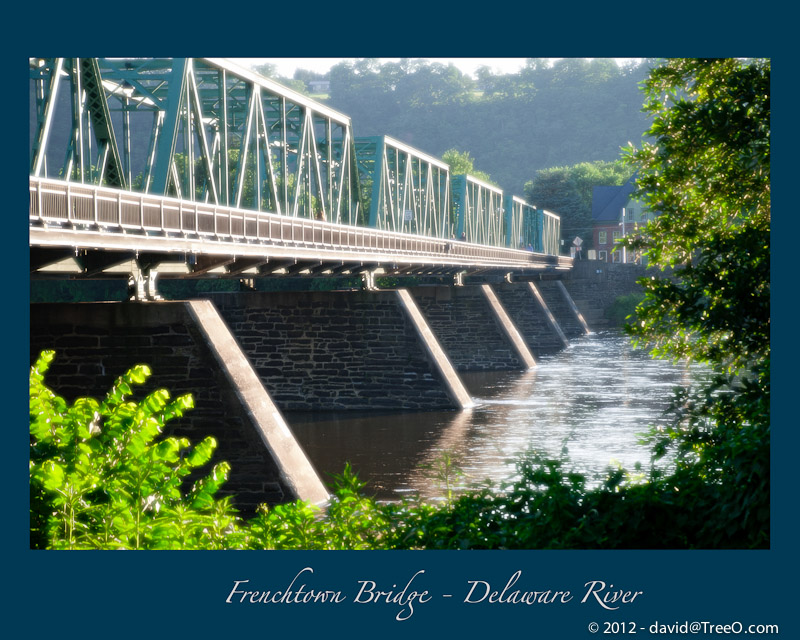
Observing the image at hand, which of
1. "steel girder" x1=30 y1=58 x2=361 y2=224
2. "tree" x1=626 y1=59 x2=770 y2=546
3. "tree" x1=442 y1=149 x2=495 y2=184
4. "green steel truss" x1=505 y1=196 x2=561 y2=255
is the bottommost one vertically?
"tree" x1=626 y1=59 x2=770 y2=546

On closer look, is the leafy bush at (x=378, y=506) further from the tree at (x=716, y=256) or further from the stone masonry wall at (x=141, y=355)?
the stone masonry wall at (x=141, y=355)

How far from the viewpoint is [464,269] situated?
5281 cm

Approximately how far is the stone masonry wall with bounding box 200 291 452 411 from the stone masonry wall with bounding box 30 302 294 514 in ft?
42.7

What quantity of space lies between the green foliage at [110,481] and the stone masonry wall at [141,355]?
856 centimetres

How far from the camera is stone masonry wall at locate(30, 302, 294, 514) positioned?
19.2m

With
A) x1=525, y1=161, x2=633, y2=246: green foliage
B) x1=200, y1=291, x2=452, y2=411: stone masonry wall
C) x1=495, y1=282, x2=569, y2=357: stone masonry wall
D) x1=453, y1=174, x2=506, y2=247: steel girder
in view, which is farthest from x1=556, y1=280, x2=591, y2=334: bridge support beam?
x1=200, y1=291, x2=452, y2=411: stone masonry wall

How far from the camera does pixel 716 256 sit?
11719 millimetres

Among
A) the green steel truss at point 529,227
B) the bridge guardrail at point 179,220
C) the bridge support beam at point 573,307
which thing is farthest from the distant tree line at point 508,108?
the green steel truss at point 529,227

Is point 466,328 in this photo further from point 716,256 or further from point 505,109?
point 716,256

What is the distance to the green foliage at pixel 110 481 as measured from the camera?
9.23m

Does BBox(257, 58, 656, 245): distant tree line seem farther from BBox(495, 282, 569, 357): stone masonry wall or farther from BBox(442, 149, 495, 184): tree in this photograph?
BBox(442, 149, 495, 184): tree

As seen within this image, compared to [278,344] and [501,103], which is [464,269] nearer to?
[278,344]

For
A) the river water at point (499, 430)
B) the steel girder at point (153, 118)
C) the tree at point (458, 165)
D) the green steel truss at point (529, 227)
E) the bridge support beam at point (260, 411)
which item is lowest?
the river water at point (499, 430)
